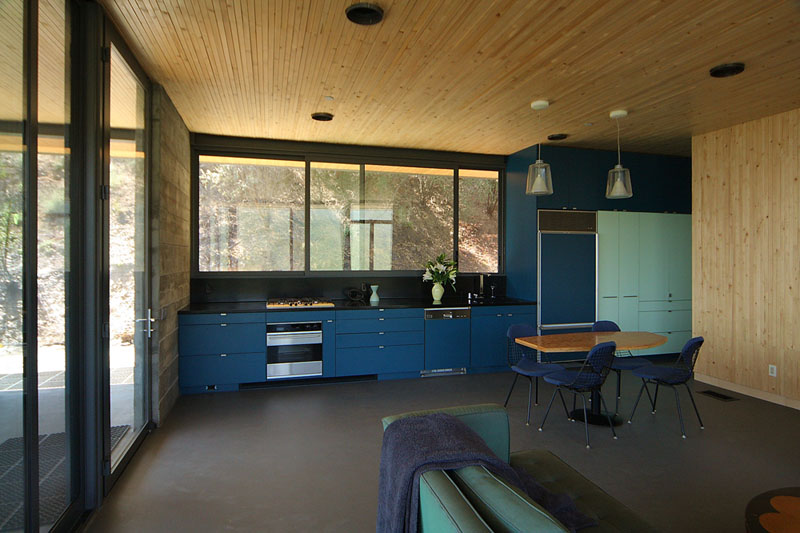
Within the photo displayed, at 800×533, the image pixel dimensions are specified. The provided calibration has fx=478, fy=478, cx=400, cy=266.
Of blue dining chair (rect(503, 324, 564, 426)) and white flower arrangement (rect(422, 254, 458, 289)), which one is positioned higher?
white flower arrangement (rect(422, 254, 458, 289))


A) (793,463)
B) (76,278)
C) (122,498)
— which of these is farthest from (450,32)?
(793,463)

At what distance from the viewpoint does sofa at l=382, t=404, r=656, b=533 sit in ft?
4.09

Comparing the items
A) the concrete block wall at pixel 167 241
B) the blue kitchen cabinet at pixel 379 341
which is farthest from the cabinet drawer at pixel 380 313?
the concrete block wall at pixel 167 241

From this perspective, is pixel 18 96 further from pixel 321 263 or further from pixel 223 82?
pixel 321 263

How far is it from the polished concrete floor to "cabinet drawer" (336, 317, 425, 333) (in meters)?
0.74

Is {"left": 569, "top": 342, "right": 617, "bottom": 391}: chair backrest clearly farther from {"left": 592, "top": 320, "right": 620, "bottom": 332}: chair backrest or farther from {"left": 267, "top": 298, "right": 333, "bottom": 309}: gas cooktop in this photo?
{"left": 267, "top": 298, "right": 333, "bottom": 309}: gas cooktop

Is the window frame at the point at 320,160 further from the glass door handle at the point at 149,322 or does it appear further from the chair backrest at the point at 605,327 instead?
the chair backrest at the point at 605,327

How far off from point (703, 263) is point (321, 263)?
465 centimetres

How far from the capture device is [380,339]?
564 cm

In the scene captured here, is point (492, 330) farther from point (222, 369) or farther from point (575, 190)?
point (222, 369)

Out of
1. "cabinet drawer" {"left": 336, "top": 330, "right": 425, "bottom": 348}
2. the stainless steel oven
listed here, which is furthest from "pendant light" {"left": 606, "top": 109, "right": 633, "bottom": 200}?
the stainless steel oven

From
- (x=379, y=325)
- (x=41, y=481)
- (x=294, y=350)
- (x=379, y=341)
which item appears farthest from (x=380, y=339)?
(x=41, y=481)

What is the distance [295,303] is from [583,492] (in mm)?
4066

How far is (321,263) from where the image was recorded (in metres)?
6.16
